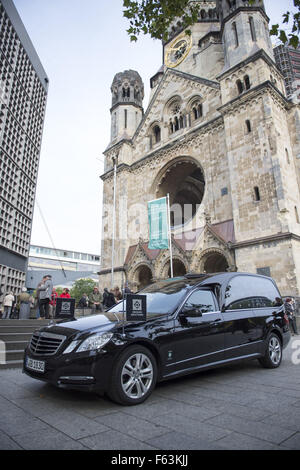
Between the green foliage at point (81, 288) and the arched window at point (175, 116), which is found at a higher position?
the arched window at point (175, 116)

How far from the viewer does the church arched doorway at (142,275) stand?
22406mm

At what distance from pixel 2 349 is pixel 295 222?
579 inches

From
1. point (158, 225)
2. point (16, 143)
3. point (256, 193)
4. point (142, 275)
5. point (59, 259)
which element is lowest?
point (142, 275)

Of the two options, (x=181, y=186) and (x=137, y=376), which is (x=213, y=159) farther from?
(x=137, y=376)

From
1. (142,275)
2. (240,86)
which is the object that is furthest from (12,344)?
(240,86)

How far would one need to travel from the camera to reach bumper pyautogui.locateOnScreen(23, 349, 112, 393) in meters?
3.29

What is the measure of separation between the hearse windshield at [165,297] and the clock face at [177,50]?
29.7 m

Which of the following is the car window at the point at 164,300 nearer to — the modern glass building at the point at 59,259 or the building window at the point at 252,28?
the building window at the point at 252,28

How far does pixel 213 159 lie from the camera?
20.1 meters

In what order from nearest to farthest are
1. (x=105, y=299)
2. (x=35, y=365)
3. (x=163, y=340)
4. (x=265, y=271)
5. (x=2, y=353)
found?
(x=35, y=365) → (x=163, y=340) → (x=2, y=353) → (x=105, y=299) → (x=265, y=271)

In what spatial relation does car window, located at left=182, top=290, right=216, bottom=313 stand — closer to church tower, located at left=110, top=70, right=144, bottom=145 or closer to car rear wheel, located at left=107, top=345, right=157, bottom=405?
car rear wheel, located at left=107, top=345, right=157, bottom=405

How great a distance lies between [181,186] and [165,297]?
22715 mm

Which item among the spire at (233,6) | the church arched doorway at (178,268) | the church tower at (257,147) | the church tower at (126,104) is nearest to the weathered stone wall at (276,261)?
the church tower at (257,147)

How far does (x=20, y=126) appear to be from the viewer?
22.4m
